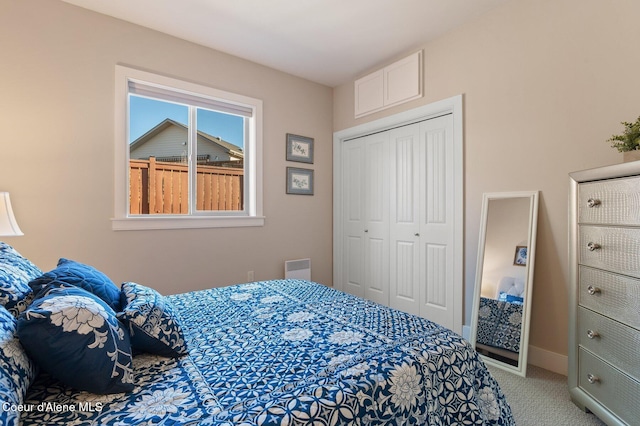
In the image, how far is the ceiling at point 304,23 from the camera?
2445 mm

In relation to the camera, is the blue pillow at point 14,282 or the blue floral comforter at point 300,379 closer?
the blue floral comforter at point 300,379

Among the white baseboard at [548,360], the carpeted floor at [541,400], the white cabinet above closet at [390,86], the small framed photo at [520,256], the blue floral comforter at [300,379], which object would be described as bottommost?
the carpeted floor at [541,400]

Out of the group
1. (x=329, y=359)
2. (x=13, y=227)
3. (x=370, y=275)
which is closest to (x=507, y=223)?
(x=370, y=275)

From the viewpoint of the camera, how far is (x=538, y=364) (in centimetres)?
229

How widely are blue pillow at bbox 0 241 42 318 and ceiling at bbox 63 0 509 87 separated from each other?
218 cm

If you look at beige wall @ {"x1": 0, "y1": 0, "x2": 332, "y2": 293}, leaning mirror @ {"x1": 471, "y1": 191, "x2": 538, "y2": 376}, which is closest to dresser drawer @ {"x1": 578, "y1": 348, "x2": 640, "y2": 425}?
leaning mirror @ {"x1": 471, "y1": 191, "x2": 538, "y2": 376}

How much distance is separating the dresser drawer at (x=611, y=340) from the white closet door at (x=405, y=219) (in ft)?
4.97

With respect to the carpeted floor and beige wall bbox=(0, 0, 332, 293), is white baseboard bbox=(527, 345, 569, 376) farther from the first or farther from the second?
beige wall bbox=(0, 0, 332, 293)

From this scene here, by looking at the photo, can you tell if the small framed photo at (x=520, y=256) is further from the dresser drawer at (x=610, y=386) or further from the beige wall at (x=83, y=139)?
the beige wall at (x=83, y=139)

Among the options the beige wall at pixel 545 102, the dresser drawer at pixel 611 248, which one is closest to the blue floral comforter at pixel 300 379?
the dresser drawer at pixel 611 248

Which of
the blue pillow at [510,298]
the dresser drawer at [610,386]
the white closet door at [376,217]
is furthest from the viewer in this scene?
the white closet door at [376,217]

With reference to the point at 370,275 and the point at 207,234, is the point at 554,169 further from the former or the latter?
the point at 207,234

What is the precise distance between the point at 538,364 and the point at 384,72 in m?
2.99

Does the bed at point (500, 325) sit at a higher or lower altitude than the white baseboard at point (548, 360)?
higher
